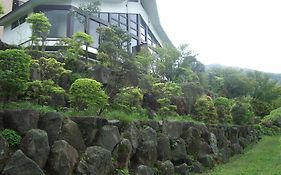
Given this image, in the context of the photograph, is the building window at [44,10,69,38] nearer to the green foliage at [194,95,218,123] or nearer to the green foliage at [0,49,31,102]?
the green foliage at [194,95,218,123]

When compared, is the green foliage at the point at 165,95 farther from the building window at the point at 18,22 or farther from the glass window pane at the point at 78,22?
the building window at the point at 18,22

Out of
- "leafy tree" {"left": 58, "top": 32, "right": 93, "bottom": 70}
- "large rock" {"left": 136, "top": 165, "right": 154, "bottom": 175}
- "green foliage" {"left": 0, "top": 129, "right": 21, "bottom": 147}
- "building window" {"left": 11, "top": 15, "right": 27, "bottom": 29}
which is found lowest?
"large rock" {"left": 136, "top": 165, "right": 154, "bottom": 175}

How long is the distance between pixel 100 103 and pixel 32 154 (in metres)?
3.80

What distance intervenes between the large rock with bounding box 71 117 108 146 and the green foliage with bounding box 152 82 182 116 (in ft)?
23.8

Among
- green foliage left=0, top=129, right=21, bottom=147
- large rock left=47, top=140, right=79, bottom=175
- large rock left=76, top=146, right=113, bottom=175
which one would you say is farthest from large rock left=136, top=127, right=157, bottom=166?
green foliage left=0, top=129, right=21, bottom=147

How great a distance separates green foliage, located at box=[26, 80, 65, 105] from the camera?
11.5 meters

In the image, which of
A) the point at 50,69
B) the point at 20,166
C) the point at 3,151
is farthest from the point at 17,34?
the point at 20,166

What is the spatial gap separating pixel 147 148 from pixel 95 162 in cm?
313

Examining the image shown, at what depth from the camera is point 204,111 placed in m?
19.8

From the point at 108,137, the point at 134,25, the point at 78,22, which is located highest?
the point at 134,25

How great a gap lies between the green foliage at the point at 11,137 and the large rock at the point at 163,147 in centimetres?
588

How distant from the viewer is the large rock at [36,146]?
24.8 feet

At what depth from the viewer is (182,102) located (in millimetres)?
20031

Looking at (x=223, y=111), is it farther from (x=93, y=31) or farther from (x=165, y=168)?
(x=165, y=168)
